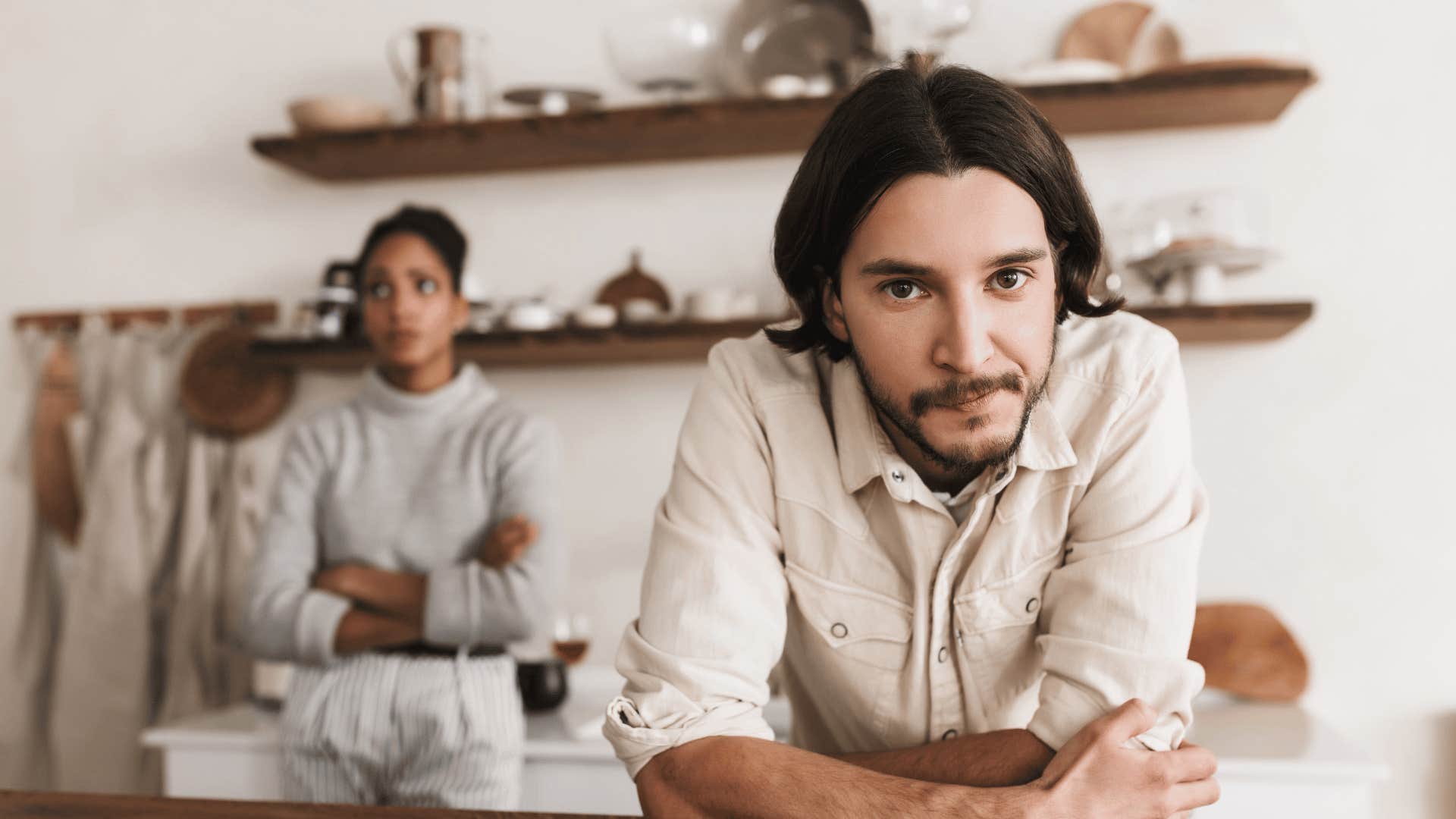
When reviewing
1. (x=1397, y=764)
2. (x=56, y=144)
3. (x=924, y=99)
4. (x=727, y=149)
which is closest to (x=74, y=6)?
(x=56, y=144)

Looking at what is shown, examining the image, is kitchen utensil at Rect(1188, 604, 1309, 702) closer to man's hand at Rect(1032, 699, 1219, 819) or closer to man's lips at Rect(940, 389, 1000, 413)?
man's hand at Rect(1032, 699, 1219, 819)

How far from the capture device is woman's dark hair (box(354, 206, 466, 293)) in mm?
1968

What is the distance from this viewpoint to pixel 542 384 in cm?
259

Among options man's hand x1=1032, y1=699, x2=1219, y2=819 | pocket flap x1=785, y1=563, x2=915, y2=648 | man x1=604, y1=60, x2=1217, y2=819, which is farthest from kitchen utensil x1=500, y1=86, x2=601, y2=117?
man's hand x1=1032, y1=699, x2=1219, y2=819

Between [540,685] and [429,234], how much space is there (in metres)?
0.85

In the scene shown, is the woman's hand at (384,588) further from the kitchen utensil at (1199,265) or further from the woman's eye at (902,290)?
the kitchen utensil at (1199,265)

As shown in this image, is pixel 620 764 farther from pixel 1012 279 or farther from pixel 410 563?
pixel 1012 279

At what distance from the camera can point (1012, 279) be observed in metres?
1.02

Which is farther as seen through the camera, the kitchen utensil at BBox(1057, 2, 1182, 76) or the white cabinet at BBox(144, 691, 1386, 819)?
the kitchen utensil at BBox(1057, 2, 1182, 76)

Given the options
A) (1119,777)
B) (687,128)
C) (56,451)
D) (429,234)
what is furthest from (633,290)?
(1119,777)

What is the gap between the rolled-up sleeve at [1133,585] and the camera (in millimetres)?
1039

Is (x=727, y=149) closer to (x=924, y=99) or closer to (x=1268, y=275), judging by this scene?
(x=1268, y=275)

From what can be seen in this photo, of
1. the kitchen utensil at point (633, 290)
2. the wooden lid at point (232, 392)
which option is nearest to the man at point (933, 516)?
the kitchen utensil at point (633, 290)

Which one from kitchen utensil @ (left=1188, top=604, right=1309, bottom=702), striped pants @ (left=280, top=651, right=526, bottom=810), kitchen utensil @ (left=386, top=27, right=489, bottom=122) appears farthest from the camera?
kitchen utensil @ (left=386, top=27, right=489, bottom=122)
